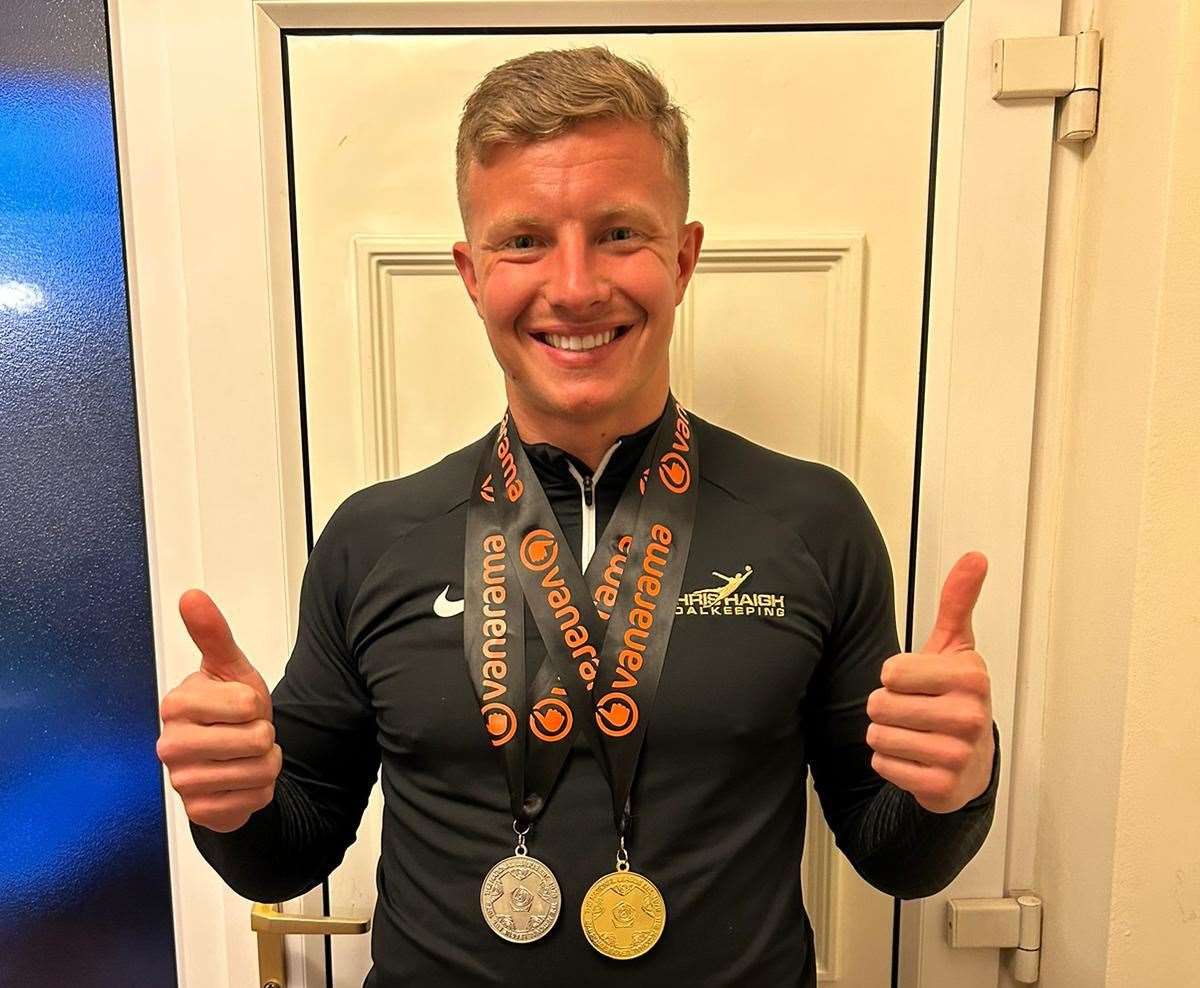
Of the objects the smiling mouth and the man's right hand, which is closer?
the man's right hand

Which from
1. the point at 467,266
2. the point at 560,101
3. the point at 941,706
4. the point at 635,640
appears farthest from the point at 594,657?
the point at 560,101

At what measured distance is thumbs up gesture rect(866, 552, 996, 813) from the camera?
80 cm

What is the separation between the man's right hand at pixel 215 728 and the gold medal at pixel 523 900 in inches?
10.9

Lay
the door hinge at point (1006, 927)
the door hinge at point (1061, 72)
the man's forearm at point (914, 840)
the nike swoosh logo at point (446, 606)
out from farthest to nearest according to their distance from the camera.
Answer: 1. the door hinge at point (1006, 927)
2. the door hinge at point (1061, 72)
3. the nike swoosh logo at point (446, 606)
4. the man's forearm at point (914, 840)

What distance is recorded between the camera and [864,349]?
4.30 feet

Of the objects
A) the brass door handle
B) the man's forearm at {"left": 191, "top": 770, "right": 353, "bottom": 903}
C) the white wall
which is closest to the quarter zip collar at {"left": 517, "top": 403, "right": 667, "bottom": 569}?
the man's forearm at {"left": 191, "top": 770, "right": 353, "bottom": 903}

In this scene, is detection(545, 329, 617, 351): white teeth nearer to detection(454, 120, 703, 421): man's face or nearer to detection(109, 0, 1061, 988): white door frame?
detection(454, 120, 703, 421): man's face

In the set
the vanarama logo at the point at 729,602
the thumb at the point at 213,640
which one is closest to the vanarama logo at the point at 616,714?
the vanarama logo at the point at 729,602

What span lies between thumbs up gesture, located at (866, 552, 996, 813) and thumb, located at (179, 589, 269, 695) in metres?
0.59

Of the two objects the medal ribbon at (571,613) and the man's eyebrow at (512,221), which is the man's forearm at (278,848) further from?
the man's eyebrow at (512,221)

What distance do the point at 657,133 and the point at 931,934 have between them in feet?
3.90

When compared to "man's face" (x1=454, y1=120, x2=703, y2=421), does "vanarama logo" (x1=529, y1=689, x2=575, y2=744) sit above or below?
below

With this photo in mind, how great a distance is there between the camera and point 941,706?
0.80 metres

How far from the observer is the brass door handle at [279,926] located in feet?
4.42
